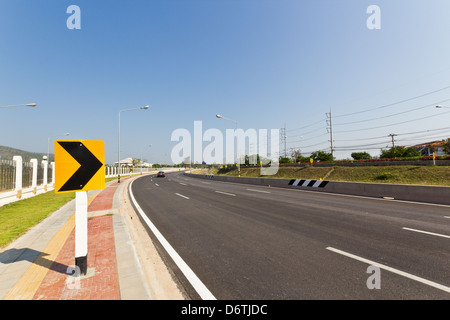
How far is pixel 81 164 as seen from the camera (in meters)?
2.91

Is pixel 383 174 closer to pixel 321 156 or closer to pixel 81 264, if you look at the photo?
pixel 81 264

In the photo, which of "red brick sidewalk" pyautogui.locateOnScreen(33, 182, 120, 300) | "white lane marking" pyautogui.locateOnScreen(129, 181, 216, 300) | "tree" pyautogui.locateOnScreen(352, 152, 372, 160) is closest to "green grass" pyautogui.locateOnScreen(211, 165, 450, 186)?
"white lane marking" pyautogui.locateOnScreen(129, 181, 216, 300)

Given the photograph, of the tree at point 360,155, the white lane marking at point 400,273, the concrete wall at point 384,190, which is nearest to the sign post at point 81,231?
the white lane marking at point 400,273

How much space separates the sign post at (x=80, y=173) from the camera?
110 inches

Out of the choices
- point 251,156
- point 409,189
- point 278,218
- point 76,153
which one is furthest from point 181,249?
point 251,156

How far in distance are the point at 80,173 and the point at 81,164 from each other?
0.14m

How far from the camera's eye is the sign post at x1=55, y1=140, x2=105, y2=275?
278 centimetres

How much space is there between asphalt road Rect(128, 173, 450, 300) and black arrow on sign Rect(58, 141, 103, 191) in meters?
2.11

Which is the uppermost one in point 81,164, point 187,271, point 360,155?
point 360,155

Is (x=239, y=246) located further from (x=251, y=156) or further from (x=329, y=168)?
(x=251, y=156)

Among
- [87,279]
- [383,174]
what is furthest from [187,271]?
[383,174]

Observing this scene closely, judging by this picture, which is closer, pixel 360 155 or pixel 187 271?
pixel 187 271

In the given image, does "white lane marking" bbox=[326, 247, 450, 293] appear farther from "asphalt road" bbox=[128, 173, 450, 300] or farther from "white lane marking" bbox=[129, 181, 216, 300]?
"white lane marking" bbox=[129, 181, 216, 300]

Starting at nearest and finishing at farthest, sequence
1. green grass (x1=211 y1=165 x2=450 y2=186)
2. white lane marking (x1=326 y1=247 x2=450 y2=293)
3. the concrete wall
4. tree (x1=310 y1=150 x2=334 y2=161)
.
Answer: white lane marking (x1=326 y1=247 x2=450 y2=293) → the concrete wall → green grass (x1=211 y1=165 x2=450 y2=186) → tree (x1=310 y1=150 x2=334 y2=161)
